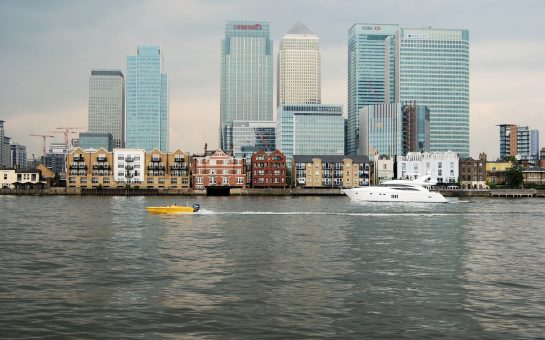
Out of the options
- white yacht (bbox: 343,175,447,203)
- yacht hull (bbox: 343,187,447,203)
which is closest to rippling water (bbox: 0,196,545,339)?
yacht hull (bbox: 343,187,447,203)

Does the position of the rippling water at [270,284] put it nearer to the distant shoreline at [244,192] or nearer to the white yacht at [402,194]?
the white yacht at [402,194]

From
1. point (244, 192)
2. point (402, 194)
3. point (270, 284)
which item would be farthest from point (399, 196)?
point (270, 284)

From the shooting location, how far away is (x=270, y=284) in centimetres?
3381

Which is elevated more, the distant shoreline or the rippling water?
the rippling water

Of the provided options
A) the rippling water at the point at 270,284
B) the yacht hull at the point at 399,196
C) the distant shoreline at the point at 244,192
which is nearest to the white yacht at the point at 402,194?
the yacht hull at the point at 399,196

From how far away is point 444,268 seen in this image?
40156 millimetres

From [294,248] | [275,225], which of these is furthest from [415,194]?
[294,248]

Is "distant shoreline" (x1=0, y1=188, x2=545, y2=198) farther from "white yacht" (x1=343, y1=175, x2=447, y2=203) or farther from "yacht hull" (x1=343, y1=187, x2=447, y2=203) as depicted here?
"yacht hull" (x1=343, y1=187, x2=447, y2=203)

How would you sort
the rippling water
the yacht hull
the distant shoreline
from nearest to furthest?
1. the rippling water
2. the yacht hull
3. the distant shoreline

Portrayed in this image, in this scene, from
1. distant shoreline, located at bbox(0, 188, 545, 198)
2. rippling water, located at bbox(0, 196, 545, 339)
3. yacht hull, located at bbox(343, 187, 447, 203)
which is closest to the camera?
rippling water, located at bbox(0, 196, 545, 339)

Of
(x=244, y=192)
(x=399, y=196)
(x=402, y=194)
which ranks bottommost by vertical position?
(x=244, y=192)

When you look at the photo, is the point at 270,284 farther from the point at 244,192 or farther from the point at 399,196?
the point at 244,192

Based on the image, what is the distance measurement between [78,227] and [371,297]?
46.2 meters

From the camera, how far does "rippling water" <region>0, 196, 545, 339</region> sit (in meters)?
25.2
